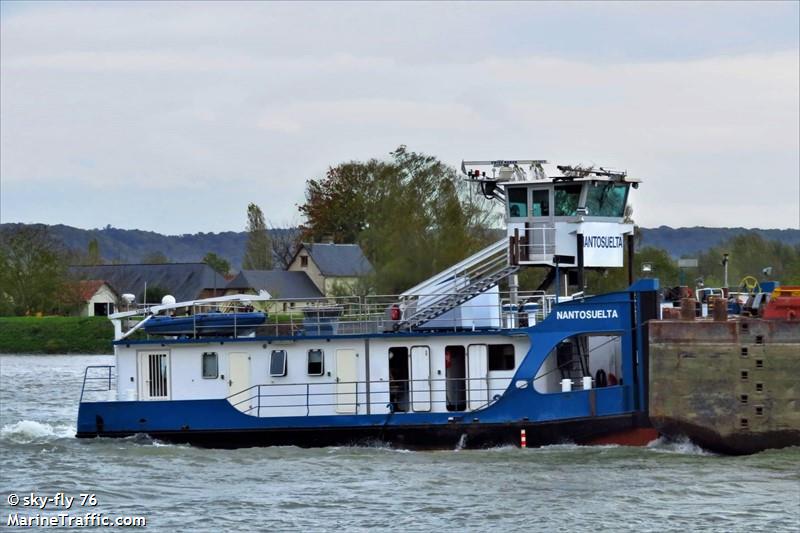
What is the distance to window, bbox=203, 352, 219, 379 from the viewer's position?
31.7 meters

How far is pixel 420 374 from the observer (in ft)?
101

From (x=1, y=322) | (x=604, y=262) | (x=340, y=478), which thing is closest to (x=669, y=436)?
(x=604, y=262)

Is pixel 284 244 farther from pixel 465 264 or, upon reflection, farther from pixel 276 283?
pixel 465 264

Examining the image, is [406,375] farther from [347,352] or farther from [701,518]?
[701,518]

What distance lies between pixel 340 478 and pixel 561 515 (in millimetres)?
4919

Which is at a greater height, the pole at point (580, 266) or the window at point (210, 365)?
the pole at point (580, 266)

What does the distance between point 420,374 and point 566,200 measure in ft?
15.8

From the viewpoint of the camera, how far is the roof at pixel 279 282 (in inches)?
3884

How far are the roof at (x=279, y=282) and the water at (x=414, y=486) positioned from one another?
6577cm

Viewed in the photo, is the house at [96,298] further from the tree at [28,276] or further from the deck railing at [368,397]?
the deck railing at [368,397]

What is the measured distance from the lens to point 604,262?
32.0 m

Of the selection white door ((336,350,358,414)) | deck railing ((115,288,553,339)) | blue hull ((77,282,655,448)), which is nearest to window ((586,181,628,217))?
deck railing ((115,288,553,339))

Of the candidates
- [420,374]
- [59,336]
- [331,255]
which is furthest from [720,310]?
[331,255]

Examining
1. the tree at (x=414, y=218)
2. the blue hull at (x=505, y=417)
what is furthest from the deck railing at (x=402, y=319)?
the tree at (x=414, y=218)
